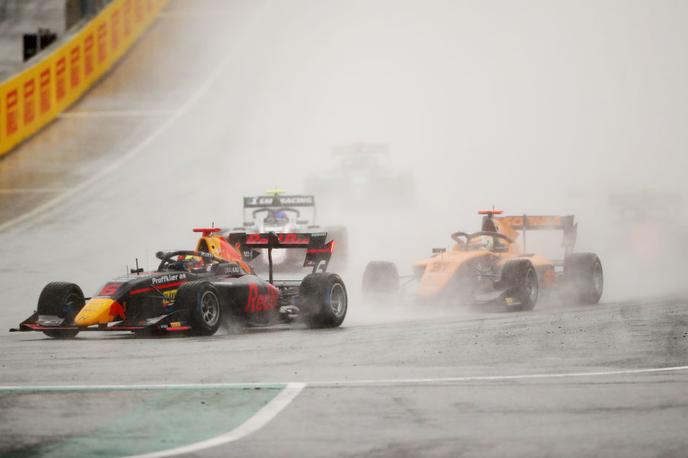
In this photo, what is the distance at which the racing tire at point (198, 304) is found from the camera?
46.9 ft

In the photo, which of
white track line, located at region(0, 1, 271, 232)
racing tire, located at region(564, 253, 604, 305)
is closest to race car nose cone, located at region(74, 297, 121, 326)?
racing tire, located at region(564, 253, 604, 305)

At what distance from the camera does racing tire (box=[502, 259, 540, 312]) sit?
1811cm

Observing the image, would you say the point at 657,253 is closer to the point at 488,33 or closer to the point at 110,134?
the point at 110,134

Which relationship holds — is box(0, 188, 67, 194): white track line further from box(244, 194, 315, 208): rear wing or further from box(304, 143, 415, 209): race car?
box(244, 194, 315, 208): rear wing

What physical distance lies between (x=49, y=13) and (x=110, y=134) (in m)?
16.2

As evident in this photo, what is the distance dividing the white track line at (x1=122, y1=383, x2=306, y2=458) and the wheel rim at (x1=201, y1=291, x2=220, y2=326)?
506 cm

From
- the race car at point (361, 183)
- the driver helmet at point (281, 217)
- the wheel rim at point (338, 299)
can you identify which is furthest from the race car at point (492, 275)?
the race car at point (361, 183)

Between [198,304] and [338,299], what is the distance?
2251 millimetres

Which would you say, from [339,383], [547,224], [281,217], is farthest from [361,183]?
[339,383]

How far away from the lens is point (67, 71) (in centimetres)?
3669

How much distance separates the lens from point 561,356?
447 inches

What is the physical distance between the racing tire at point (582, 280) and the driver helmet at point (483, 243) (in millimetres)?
1373

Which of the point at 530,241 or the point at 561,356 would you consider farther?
the point at 530,241

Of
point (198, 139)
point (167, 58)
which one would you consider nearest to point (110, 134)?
point (198, 139)
